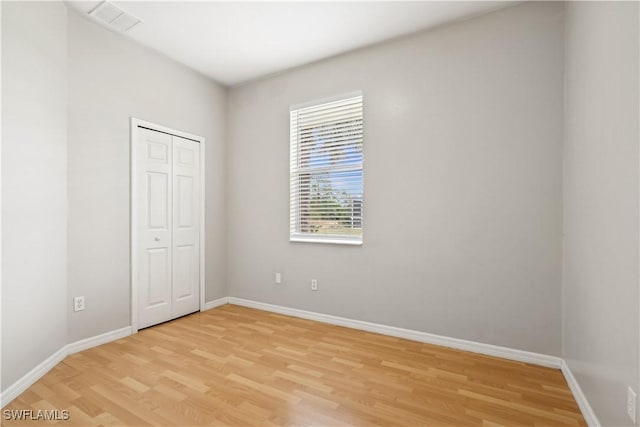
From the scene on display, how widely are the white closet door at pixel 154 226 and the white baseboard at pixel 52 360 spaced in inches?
11.1

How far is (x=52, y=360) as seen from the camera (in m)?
2.36

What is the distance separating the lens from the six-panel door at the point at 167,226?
10.5ft

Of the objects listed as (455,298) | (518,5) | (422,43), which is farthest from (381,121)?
(455,298)

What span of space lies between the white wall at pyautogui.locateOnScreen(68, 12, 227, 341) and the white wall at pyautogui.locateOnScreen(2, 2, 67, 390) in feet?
0.30

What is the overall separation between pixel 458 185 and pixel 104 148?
10.5 feet

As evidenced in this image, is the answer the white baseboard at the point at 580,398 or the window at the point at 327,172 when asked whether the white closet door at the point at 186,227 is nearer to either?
the window at the point at 327,172

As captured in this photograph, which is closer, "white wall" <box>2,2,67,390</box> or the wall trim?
"white wall" <box>2,2,67,390</box>

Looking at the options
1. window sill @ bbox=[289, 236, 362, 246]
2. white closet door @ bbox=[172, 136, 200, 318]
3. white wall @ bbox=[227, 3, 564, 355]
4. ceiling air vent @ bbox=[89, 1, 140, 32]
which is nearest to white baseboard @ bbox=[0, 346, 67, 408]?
white closet door @ bbox=[172, 136, 200, 318]

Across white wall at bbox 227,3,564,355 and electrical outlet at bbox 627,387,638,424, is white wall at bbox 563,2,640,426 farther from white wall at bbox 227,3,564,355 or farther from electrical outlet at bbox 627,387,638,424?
white wall at bbox 227,3,564,355

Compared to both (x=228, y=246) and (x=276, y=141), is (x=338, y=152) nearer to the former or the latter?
(x=276, y=141)

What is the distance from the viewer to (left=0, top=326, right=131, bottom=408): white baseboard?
1941 mm

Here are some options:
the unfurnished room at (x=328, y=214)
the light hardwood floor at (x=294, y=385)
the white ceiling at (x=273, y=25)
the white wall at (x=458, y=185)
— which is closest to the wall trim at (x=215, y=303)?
the unfurnished room at (x=328, y=214)

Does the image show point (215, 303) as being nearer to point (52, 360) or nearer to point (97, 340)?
point (97, 340)

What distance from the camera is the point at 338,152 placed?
3.39m
